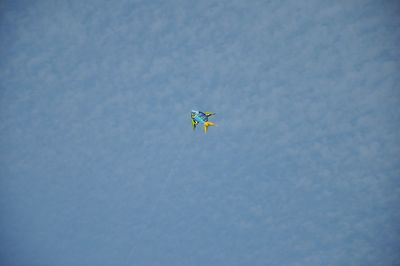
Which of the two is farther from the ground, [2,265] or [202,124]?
[202,124]

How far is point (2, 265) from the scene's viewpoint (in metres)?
61.7

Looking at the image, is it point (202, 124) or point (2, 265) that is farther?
point (2, 265)

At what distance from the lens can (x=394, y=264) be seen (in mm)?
49688

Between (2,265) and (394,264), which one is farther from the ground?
(2,265)

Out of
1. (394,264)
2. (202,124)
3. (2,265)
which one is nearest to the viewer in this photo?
(202,124)

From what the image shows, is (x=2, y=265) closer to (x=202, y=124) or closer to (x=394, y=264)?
(x=202, y=124)

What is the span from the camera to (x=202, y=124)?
40156 millimetres

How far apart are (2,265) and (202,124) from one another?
143 ft

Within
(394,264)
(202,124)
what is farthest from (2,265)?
(394,264)

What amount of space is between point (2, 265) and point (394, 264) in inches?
2247

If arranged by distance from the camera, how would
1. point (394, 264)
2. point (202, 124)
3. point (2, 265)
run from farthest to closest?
point (2, 265) → point (394, 264) → point (202, 124)

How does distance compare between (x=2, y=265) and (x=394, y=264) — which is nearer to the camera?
(x=394, y=264)

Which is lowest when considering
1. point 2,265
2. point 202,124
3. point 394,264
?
point 394,264
